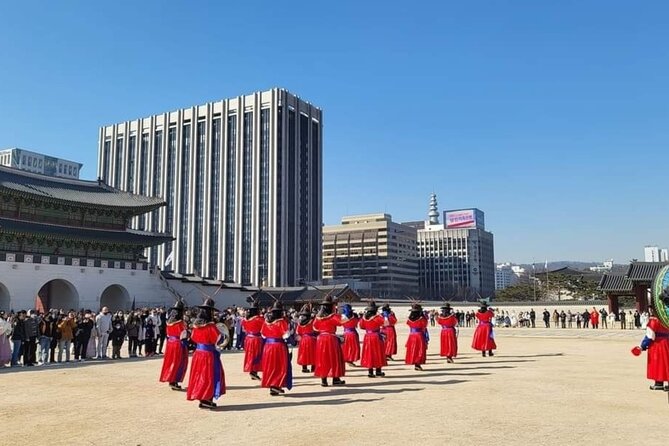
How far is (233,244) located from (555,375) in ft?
286

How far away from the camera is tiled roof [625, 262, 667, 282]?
122ft

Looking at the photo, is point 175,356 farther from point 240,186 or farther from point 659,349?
point 240,186

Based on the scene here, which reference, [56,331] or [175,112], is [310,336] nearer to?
[56,331]

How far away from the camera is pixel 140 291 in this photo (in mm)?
45000

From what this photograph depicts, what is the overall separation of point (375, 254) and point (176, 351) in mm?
117328

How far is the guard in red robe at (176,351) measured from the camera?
448 inches

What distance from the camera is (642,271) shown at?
3834cm

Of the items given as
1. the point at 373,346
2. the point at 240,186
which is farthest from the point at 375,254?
the point at 373,346

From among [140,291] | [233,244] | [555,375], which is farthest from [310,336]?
[233,244]

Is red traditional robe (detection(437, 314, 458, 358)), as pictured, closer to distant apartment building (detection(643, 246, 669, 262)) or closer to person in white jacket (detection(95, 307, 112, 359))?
person in white jacket (detection(95, 307, 112, 359))

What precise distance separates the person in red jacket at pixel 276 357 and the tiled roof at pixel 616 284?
117ft

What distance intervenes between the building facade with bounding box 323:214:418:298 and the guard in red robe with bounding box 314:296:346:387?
111010mm

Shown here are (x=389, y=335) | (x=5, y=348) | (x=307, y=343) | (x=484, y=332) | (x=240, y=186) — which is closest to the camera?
(x=307, y=343)

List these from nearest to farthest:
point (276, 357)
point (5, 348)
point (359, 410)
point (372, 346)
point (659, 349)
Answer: point (359, 410) < point (276, 357) < point (659, 349) < point (372, 346) < point (5, 348)
